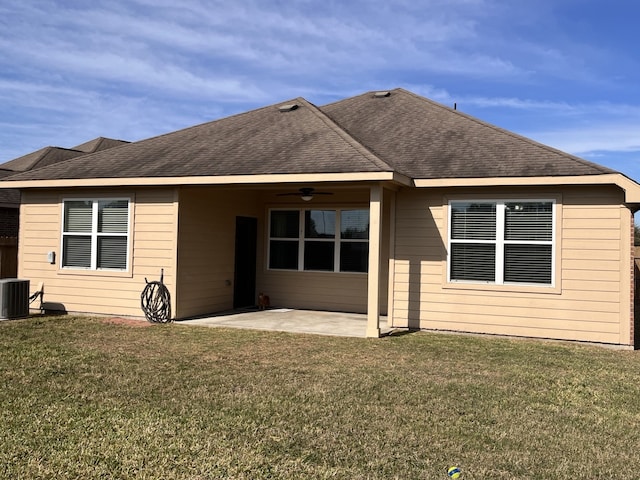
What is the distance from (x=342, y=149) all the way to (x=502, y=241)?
3.30 meters

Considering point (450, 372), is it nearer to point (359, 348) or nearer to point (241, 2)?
point (359, 348)

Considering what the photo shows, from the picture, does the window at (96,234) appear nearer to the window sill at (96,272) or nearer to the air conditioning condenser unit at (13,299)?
the window sill at (96,272)

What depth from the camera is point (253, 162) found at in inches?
407

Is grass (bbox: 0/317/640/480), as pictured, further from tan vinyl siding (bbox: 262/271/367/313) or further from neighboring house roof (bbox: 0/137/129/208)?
neighboring house roof (bbox: 0/137/129/208)

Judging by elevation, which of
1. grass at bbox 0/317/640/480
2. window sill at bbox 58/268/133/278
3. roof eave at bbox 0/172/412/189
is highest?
roof eave at bbox 0/172/412/189

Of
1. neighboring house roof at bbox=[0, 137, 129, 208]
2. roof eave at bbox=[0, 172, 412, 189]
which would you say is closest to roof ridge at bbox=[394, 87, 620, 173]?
roof eave at bbox=[0, 172, 412, 189]

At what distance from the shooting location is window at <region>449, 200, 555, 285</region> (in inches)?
366

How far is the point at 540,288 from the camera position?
9297 mm

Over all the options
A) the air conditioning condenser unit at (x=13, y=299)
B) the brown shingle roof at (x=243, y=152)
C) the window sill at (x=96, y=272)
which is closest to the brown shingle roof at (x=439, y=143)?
the brown shingle roof at (x=243, y=152)

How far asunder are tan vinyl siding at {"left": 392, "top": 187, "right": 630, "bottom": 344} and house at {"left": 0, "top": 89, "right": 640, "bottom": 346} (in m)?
0.02

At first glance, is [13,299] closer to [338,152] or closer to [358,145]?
[338,152]

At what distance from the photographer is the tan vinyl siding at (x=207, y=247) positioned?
1082cm

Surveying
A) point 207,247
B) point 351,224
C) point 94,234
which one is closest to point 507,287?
point 351,224

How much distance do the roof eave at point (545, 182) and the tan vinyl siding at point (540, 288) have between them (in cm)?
40
